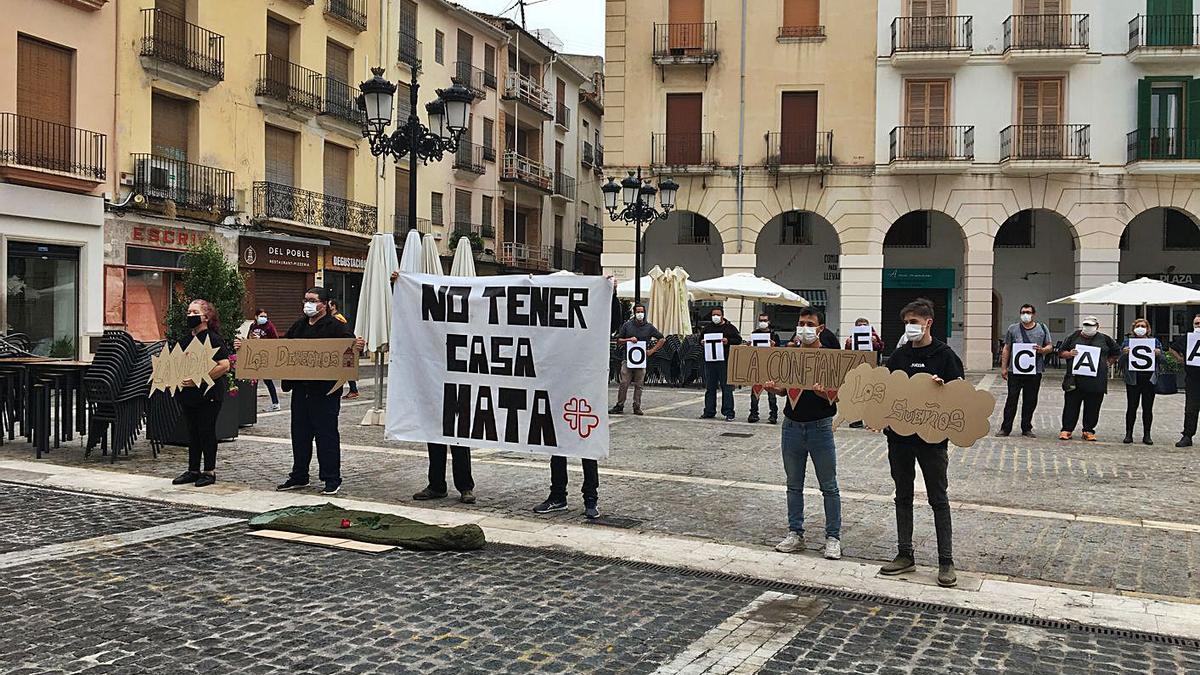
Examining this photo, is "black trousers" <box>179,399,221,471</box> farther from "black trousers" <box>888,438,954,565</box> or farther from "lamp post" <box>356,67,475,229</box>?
"black trousers" <box>888,438,954,565</box>

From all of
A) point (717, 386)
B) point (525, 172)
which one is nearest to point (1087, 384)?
point (717, 386)

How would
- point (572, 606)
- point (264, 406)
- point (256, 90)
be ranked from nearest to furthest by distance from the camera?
point (572, 606) < point (264, 406) < point (256, 90)

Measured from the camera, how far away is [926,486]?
643 centimetres

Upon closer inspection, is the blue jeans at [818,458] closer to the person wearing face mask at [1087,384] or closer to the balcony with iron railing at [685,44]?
the person wearing face mask at [1087,384]

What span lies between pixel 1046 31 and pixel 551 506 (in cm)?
2643

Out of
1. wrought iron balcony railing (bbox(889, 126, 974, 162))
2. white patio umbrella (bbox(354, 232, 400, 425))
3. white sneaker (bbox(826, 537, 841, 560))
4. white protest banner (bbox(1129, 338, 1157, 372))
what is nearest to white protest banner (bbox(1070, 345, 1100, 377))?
white protest banner (bbox(1129, 338, 1157, 372))

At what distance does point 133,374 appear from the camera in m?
10.5

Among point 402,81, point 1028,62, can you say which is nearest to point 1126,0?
point 1028,62

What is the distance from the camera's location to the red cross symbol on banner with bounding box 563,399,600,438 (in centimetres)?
780

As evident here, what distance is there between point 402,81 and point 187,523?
29059mm

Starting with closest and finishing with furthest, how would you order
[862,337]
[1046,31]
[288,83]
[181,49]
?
[862,337] → [181,49] → [288,83] → [1046,31]

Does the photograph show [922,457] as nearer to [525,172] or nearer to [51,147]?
[51,147]

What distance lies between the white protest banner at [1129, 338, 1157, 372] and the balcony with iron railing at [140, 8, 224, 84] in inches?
843

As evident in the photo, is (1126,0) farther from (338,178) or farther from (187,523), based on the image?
(187,523)
